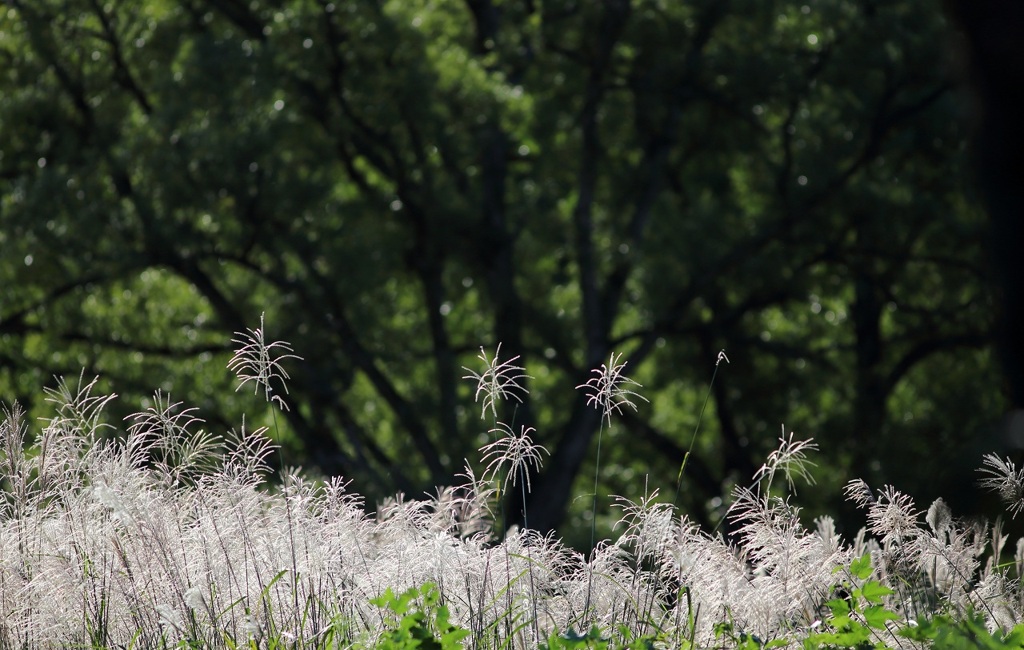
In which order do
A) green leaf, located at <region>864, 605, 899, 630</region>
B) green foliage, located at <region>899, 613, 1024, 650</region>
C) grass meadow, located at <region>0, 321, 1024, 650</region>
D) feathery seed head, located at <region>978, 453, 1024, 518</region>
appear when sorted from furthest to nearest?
feathery seed head, located at <region>978, 453, 1024, 518</region> → grass meadow, located at <region>0, 321, 1024, 650</region> → green leaf, located at <region>864, 605, 899, 630</region> → green foliage, located at <region>899, 613, 1024, 650</region>

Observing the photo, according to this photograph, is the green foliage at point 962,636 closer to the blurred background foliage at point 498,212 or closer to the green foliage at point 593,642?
the green foliage at point 593,642

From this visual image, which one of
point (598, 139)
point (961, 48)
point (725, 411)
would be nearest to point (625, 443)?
point (725, 411)

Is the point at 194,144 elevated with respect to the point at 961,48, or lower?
lower

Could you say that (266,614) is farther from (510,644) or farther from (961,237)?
(961,237)

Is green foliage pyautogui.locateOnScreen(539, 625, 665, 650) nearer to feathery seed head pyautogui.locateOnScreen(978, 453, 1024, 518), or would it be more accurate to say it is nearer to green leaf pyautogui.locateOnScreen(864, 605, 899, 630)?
green leaf pyautogui.locateOnScreen(864, 605, 899, 630)

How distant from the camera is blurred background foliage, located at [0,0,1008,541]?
1274 centimetres

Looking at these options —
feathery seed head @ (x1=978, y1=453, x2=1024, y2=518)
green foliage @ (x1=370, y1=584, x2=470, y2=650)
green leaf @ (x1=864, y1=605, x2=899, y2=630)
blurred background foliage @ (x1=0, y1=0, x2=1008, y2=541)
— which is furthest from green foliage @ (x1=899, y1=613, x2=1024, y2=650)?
blurred background foliage @ (x1=0, y1=0, x2=1008, y2=541)

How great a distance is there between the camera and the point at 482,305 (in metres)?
15.6

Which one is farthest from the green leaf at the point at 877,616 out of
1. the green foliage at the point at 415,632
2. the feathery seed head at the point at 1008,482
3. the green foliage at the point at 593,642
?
the green foliage at the point at 415,632

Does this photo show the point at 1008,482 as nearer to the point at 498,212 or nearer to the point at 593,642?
the point at 593,642

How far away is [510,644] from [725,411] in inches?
506

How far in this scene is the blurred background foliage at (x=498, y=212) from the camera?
41.8 ft

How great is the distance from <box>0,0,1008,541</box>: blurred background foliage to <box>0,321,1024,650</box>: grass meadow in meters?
A: 7.92

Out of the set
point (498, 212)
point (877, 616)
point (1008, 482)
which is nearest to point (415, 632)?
point (877, 616)
